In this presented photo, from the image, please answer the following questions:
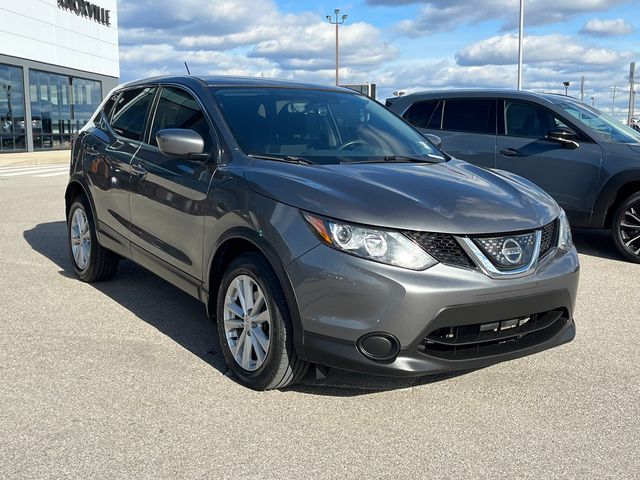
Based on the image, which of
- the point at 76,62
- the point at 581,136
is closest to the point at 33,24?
the point at 76,62

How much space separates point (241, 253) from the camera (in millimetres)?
3785

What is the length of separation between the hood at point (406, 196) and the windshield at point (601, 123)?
394 centimetres

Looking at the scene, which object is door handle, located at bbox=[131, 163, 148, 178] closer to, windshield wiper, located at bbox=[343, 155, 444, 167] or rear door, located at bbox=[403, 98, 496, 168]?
windshield wiper, located at bbox=[343, 155, 444, 167]

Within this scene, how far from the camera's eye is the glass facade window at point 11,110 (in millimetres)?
28703

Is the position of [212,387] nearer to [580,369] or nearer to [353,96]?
[580,369]

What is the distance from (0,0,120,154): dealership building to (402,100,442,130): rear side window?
975 inches

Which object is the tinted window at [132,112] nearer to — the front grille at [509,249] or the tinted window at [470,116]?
the front grille at [509,249]

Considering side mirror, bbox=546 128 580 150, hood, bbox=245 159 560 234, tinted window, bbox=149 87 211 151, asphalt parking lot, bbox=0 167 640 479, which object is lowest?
asphalt parking lot, bbox=0 167 640 479

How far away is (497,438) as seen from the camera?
3227mm

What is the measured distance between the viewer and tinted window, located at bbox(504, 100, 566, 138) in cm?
775

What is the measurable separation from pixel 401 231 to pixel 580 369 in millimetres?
1733

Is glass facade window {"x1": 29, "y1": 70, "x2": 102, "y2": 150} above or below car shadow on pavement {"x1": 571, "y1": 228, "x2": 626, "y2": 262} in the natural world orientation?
above

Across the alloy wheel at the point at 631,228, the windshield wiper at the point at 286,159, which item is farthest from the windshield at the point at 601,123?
the windshield wiper at the point at 286,159

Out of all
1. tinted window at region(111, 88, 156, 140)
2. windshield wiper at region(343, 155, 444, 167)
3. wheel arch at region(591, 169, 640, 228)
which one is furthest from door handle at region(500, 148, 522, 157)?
tinted window at region(111, 88, 156, 140)
